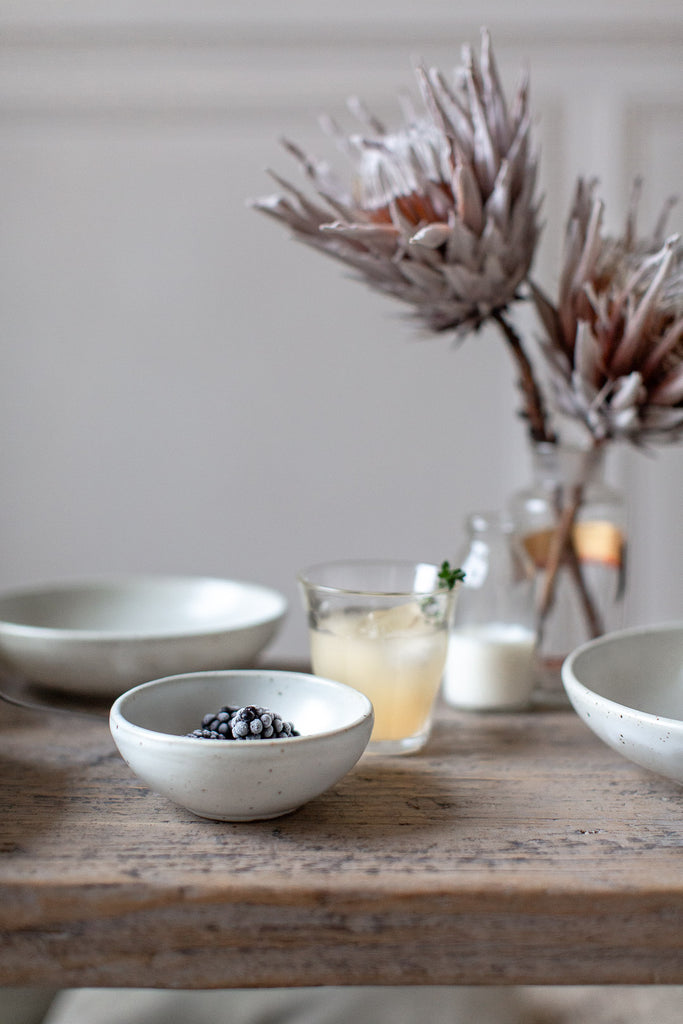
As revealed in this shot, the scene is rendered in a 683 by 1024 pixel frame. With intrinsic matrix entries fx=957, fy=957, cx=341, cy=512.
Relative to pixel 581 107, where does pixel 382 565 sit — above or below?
below

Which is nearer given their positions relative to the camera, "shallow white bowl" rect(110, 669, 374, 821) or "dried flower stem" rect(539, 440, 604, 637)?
"shallow white bowl" rect(110, 669, 374, 821)

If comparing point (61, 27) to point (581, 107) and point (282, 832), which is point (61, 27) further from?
point (282, 832)

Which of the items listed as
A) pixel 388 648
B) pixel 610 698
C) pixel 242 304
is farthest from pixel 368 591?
pixel 242 304

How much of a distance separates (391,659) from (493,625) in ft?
0.51

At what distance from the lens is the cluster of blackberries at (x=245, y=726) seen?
1.62 feet

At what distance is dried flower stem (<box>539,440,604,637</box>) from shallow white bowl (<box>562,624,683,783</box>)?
0.10m

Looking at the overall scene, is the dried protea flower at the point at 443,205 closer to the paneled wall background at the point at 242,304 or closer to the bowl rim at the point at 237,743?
the bowl rim at the point at 237,743

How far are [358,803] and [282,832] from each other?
6 cm

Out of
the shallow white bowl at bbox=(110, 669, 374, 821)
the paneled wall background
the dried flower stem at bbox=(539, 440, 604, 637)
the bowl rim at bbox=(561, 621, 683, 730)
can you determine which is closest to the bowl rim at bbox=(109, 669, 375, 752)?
the shallow white bowl at bbox=(110, 669, 374, 821)

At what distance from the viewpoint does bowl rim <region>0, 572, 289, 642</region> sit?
65 centimetres

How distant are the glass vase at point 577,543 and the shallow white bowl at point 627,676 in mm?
101

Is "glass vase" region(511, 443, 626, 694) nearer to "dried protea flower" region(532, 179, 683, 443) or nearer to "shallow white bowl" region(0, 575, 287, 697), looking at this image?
"dried protea flower" region(532, 179, 683, 443)

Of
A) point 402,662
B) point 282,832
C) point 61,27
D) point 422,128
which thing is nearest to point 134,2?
point 61,27

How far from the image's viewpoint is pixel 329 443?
149 centimetres
